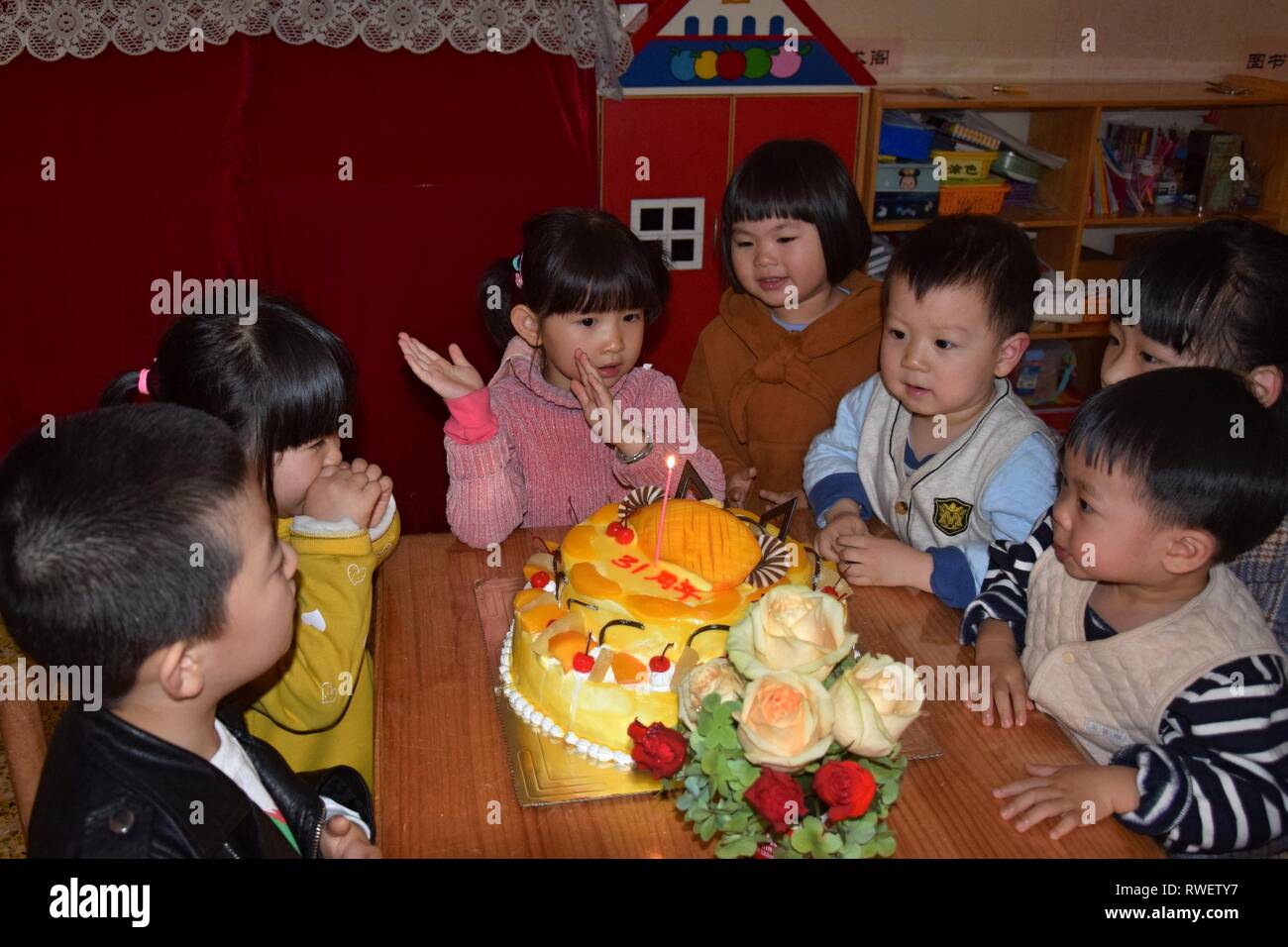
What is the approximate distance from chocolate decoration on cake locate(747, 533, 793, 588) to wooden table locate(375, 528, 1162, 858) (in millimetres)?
234

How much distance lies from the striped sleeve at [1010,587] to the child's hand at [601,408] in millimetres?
656

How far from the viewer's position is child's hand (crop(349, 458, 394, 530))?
1834mm

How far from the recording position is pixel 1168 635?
4.89 ft

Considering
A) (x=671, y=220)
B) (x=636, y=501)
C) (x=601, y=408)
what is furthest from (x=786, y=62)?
(x=636, y=501)

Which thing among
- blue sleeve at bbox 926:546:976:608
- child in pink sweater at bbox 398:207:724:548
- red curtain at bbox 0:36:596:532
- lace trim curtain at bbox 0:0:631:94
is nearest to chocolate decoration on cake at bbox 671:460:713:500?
child in pink sweater at bbox 398:207:724:548

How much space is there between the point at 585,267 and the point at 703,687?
3.80 ft

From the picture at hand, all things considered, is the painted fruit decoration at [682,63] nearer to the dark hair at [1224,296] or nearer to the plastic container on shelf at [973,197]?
the plastic container on shelf at [973,197]

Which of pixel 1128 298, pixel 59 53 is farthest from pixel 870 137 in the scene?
pixel 59 53

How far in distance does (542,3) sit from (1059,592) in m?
2.41

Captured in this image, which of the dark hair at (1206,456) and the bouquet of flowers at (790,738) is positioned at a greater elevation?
the dark hair at (1206,456)

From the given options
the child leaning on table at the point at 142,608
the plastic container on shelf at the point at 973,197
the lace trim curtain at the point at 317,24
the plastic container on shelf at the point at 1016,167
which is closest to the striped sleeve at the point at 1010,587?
the child leaning on table at the point at 142,608

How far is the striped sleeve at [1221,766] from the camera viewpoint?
1333 millimetres

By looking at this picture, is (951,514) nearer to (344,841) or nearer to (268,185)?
(344,841)

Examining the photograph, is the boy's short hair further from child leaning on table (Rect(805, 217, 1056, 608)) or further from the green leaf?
child leaning on table (Rect(805, 217, 1056, 608))
